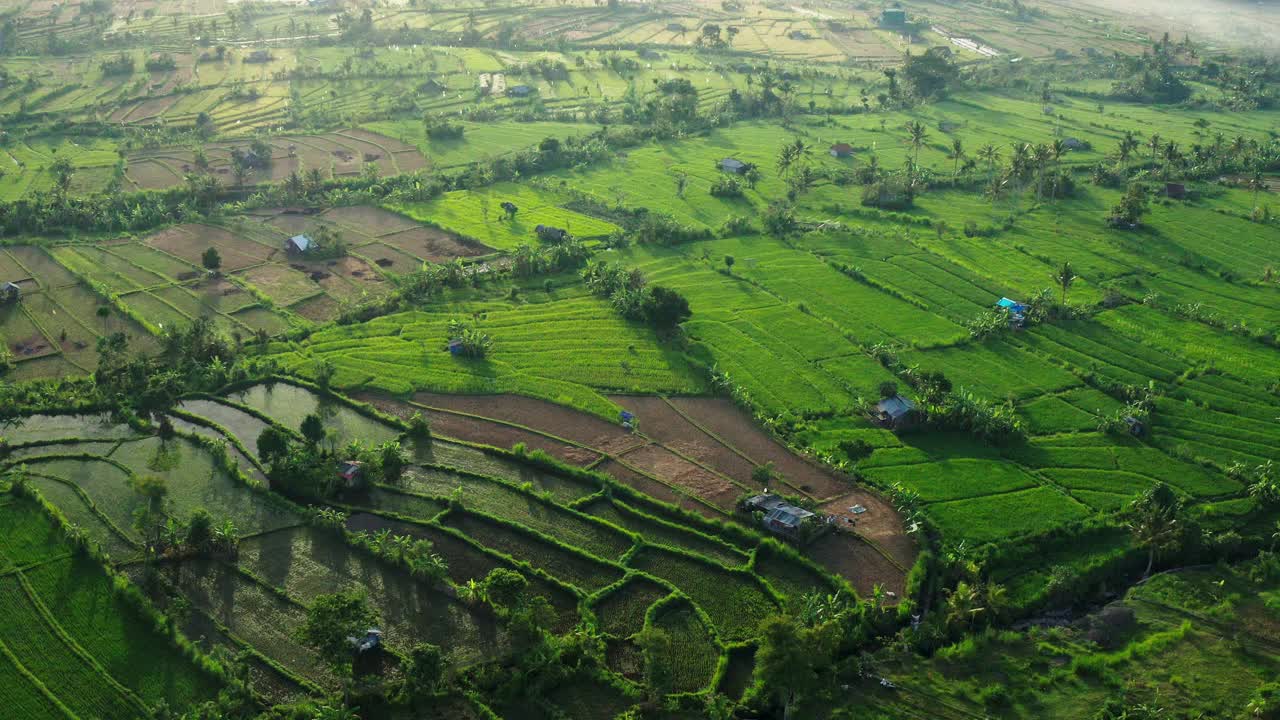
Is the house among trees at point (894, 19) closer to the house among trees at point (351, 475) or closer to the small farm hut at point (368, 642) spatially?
the house among trees at point (351, 475)

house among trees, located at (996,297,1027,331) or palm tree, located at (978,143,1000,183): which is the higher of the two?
palm tree, located at (978,143,1000,183)

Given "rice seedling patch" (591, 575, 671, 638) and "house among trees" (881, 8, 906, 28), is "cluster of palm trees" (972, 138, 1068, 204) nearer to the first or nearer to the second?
"rice seedling patch" (591, 575, 671, 638)

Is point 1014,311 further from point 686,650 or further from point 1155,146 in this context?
point 1155,146

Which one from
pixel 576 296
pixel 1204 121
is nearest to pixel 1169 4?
pixel 1204 121

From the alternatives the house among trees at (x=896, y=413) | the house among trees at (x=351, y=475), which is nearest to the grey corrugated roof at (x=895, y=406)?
the house among trees at (x=896, y=413)

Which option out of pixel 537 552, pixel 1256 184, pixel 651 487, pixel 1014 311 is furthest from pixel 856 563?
pixel 1256 184

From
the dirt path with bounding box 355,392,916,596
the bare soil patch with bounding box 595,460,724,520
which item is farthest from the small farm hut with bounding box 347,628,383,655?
the dirt path with bounding box 355,392,916,596
